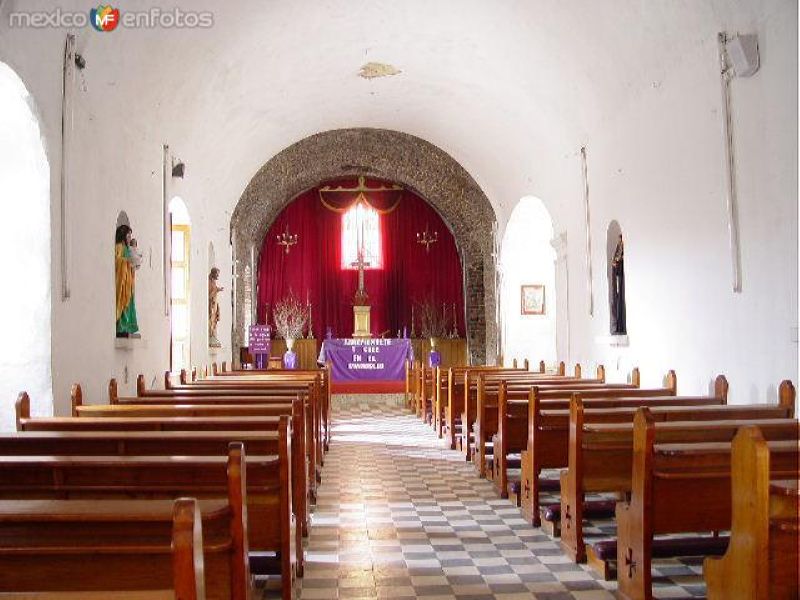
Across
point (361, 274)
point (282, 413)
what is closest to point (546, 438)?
point (282, 413)

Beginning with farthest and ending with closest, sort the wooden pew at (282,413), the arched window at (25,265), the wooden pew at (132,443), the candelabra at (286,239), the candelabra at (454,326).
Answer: the candelabra at (286,239) < the candelabra at (454,326) < the arched window at (25,265) < the wooden pew at (282,413) < the wooden pew at (132,443)

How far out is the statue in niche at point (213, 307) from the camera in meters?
14.5

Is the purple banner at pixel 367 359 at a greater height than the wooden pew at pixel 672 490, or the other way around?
the purple banner at pixel 367 359

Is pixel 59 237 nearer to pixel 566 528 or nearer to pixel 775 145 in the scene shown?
pixel 566 528

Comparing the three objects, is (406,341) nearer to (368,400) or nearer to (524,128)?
(368,400)

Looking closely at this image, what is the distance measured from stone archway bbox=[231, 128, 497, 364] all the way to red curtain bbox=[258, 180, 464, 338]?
2227 mm

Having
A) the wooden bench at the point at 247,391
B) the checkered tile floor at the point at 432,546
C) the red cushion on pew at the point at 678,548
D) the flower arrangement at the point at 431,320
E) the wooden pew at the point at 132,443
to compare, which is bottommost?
the checkered tile floor at the point at 432,546

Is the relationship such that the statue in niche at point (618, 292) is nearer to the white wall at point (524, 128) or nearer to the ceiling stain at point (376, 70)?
the white wall at point (524, 128)

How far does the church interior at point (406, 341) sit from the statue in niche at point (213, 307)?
65 mm

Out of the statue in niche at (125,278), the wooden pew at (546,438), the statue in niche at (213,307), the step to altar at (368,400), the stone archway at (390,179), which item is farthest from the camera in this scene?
the stone archway at (390,179)

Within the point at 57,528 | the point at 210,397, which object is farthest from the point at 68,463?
the point at 210,397

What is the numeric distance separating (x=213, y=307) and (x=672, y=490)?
37.6 feet

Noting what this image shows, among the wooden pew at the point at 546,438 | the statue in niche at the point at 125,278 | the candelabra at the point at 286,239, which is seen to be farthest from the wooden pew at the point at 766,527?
the candelabra at the point at 286,239

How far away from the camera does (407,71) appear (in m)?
13.2
